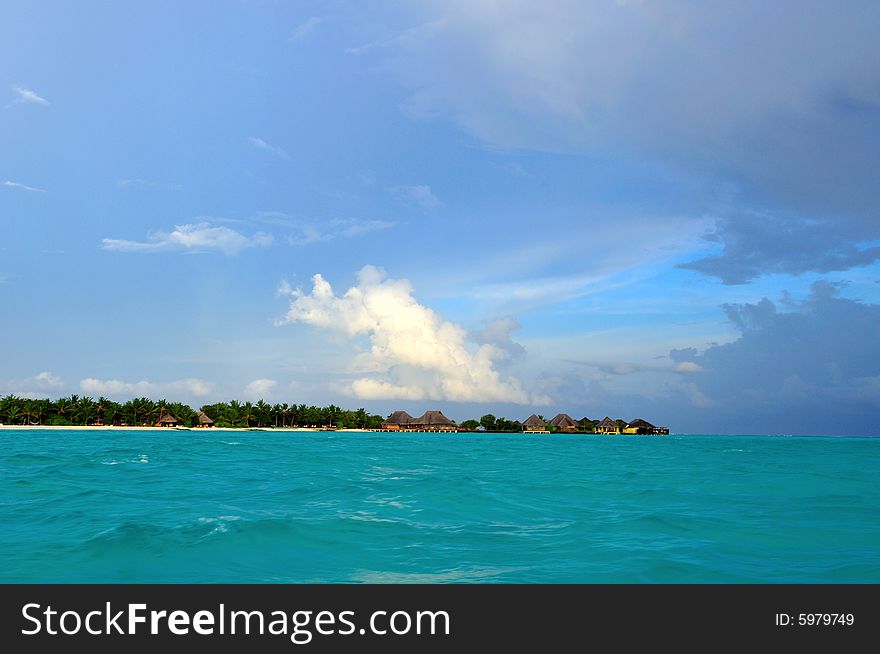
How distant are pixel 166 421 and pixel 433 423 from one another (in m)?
71.3

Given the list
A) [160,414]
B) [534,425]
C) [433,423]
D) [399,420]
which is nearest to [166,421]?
[160,414]

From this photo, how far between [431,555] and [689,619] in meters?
5.48

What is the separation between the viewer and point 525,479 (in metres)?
30.0

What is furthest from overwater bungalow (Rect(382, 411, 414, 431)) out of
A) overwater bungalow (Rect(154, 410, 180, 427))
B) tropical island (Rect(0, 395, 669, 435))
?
overwater bungalow (Rect(154, 410, 180, 427))

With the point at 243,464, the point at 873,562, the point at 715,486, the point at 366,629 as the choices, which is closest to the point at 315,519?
the point at 366,629

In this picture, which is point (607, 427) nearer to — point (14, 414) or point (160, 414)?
point (160, 414)

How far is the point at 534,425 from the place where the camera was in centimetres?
18588

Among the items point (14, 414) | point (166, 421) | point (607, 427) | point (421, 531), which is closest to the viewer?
point (421, 531)

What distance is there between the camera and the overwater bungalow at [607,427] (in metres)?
194

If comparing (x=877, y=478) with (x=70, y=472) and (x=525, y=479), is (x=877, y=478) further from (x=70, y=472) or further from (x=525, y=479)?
(x=70, y=472)

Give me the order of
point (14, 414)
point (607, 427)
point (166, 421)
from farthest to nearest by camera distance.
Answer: point (607, 427)
point (166, 421)
point (14, 414)

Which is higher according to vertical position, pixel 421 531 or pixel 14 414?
pixel 421 531

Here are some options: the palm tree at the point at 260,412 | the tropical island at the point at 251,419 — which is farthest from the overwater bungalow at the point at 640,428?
the palm tree at the point at 260,412

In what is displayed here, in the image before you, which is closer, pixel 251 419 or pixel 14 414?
pixel 14 414
